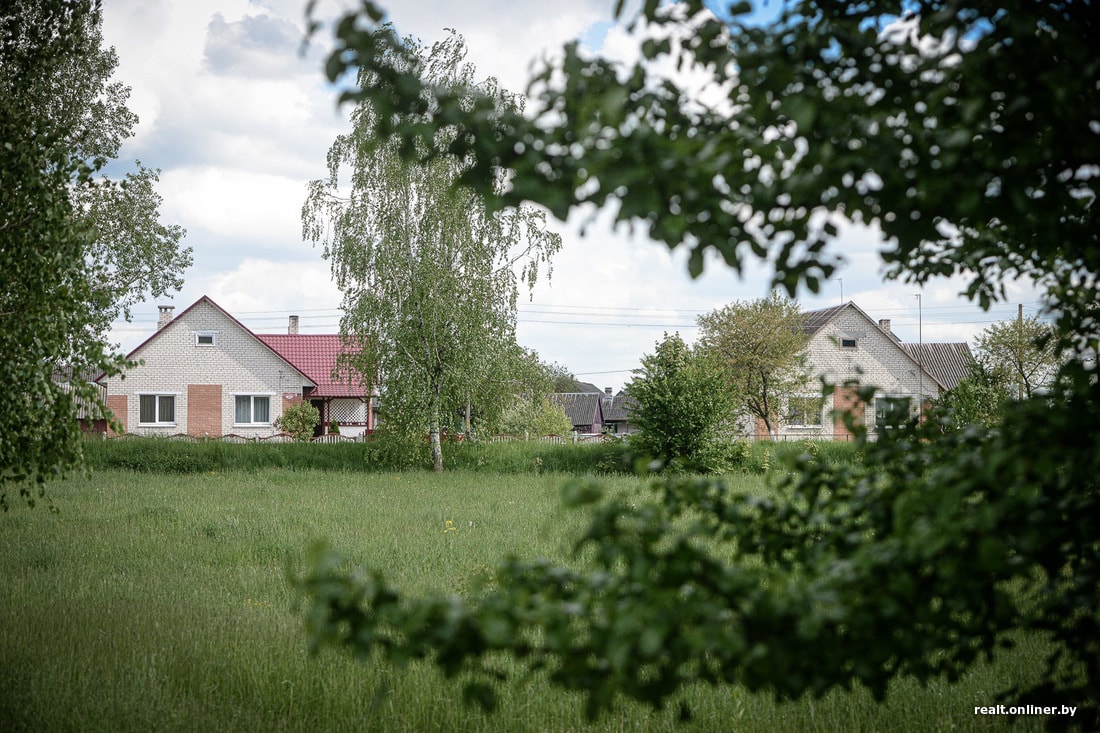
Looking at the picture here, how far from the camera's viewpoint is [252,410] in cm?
3806

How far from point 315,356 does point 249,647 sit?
1430 inches

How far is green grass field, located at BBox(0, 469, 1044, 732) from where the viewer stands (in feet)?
17.7

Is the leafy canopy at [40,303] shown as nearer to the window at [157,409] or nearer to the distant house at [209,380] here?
the distant house at [209,380]

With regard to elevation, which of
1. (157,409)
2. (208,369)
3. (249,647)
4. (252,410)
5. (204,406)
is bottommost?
(249,647)

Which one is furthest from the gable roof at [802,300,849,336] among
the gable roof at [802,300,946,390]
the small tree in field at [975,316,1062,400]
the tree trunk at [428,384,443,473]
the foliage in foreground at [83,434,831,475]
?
the tree trunk at [428,384,443,473]

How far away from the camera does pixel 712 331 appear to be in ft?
126

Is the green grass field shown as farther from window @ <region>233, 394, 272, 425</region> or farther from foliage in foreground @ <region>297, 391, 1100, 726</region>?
window @ <region>233, 394, 272, 425</region>

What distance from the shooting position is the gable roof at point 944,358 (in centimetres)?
4565

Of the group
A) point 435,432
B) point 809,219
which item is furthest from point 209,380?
point 809,219

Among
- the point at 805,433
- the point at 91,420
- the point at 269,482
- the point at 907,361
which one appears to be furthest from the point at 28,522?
the point at 907,361

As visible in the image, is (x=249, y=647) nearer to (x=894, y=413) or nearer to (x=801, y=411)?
(x=894, y=413)

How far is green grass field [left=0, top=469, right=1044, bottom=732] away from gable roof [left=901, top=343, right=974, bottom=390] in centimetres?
3836

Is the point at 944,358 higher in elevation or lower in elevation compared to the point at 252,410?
higher

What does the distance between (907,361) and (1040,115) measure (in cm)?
4433
